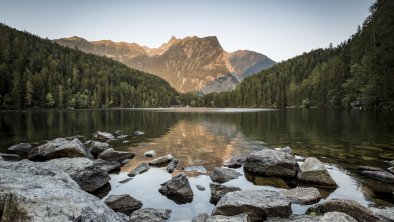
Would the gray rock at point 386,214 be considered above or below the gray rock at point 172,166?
above

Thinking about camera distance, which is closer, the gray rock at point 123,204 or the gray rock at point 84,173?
the gray rock at point 123,204

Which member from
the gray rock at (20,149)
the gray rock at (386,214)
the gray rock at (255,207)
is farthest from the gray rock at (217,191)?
the gray rock at (20,149)

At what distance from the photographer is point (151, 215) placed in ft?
33.9

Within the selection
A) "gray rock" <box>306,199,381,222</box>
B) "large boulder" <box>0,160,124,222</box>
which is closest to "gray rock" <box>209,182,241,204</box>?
"gray rock" <box>306,199,381,222</box>

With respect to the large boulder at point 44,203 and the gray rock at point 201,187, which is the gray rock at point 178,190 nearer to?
the gray rock at point 201,187

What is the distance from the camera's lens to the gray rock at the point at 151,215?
995cm

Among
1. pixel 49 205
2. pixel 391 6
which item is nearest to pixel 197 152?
pixel 49 205

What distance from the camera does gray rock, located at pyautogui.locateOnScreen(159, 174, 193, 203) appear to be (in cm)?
1307

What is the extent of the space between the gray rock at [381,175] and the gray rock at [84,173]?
1619 centimetres

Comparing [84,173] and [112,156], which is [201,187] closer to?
[84,173]

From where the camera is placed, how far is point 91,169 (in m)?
14.7

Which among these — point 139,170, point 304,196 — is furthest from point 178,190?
point 304,196

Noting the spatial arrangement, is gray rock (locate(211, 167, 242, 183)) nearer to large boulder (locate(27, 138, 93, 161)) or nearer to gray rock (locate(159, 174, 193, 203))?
gray rock (locate(159, 174, 193, 203))

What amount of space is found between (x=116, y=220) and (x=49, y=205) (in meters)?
1.95
